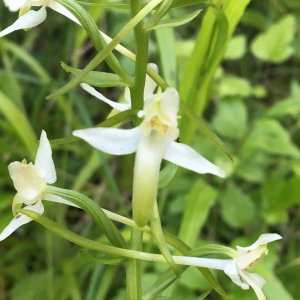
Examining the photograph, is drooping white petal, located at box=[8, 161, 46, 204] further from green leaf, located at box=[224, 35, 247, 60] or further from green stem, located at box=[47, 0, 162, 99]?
green leaf, located at box=[224, 35, 247, 60]

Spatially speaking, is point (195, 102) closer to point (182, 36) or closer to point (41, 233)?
point (41, 233)

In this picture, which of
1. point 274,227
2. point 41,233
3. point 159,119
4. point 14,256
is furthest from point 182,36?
point 159,119

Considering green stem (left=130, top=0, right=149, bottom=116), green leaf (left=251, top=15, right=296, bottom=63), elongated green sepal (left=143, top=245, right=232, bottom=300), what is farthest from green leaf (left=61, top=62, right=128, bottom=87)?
green leaf (left=251, top=15, right=296, bottom=63)

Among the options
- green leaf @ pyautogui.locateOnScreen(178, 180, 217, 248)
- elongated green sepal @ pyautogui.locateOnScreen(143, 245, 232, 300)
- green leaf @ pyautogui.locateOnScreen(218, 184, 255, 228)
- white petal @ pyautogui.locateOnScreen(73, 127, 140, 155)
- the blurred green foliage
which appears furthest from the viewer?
green leaf @ pyautogui.locateOnScreen(218, 184, 255, 228)

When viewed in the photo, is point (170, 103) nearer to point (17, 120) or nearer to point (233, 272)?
point (233, 272)

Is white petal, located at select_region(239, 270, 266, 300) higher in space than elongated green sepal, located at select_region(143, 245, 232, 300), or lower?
lower

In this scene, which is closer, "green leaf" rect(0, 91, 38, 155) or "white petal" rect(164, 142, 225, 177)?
"white petal" rect(164, 142, 225, 177)

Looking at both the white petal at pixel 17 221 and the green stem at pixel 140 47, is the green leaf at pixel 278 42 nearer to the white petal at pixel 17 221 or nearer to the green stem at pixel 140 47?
the green stem at pixel 140 47

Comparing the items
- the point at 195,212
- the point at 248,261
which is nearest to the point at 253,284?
the point at 248,261
